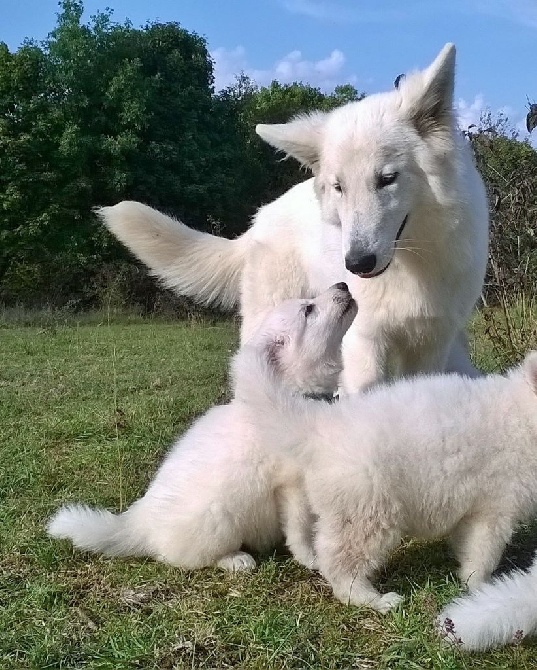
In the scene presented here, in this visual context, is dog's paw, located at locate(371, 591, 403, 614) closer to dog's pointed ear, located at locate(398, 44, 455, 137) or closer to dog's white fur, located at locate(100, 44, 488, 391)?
dog's white fur, located at locate(100, 44, 488, 391)

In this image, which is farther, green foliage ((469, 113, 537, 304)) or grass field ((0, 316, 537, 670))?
green foliage ((469, 113, 537, 304))

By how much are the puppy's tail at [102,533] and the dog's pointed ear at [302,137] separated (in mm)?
2063

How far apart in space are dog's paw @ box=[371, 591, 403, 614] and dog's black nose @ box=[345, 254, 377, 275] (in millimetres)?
1461

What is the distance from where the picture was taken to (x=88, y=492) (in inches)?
162

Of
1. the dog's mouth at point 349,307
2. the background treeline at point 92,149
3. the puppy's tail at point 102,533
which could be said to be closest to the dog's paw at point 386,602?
the puppy's tail at point 102,533

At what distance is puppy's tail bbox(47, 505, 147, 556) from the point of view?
323 cm

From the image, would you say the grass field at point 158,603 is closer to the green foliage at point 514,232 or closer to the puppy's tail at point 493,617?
the puppy's tail at point 493,617

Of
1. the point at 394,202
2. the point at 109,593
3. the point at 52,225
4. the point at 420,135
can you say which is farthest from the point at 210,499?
the point at 52,225

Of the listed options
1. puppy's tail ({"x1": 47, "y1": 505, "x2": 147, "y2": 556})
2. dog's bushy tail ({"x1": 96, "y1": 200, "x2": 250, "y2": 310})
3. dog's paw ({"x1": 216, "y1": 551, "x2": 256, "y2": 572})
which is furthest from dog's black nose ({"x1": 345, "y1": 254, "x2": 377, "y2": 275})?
dog's bushy tail ({"x1": 96, "y1": 200, "x2": 250, "y2": 310})

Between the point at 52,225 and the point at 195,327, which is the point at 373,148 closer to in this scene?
the point at 195,327

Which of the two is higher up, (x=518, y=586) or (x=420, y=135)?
(x=420, y=135)

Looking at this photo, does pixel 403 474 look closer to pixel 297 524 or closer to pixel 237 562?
Answer: pixel 297 524

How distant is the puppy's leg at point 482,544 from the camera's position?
2.77 m

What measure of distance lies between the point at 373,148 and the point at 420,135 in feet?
0.96
